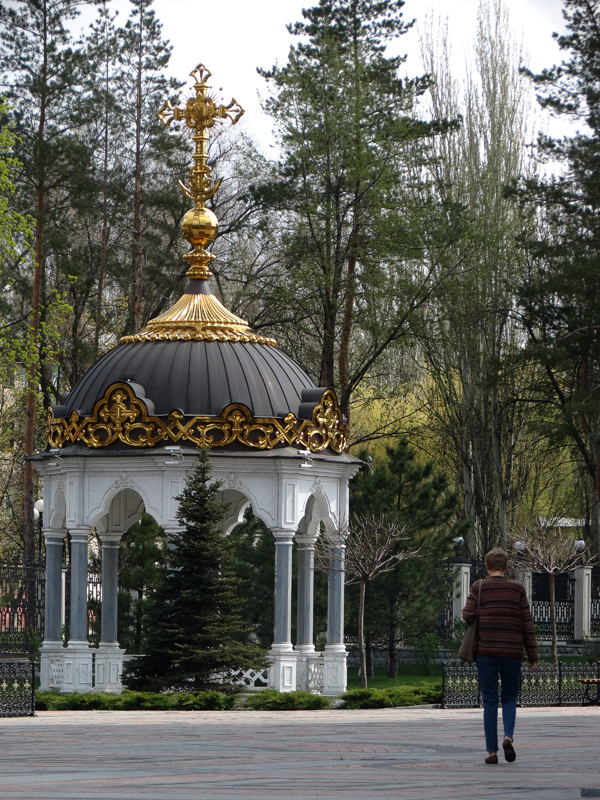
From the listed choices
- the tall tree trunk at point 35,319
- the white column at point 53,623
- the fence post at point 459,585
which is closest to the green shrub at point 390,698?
the white column at point 53,623

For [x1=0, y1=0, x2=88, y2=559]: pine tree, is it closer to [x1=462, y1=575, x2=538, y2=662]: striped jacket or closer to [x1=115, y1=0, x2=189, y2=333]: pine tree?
[x1=115, y1=0, x2=189, y2=333]: pine tree

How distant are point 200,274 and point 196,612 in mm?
6185

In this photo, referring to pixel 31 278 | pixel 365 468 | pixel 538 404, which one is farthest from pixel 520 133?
pixel 365 468

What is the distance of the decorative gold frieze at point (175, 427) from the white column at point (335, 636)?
6.53 ft

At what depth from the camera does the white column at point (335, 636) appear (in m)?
21.6

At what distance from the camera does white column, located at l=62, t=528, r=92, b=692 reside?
2094 cm

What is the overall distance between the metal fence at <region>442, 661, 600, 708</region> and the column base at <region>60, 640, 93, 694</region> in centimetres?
509

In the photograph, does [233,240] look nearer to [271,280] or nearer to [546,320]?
[271,280]

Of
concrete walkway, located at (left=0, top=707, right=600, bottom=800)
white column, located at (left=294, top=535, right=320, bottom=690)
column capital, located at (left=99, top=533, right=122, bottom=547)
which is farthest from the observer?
column capital, located at (left=99, top=533, right=122, bottom=547)

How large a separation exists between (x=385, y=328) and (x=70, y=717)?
19.6 metres

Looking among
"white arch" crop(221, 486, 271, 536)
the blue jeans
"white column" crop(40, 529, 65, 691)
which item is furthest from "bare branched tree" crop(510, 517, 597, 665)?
the blue jeans

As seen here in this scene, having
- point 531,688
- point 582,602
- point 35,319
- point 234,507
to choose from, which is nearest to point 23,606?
point 35,319

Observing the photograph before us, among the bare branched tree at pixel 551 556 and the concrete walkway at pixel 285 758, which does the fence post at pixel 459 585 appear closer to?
the bare branched tree at pixel 551 556

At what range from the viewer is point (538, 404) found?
38.9 m
